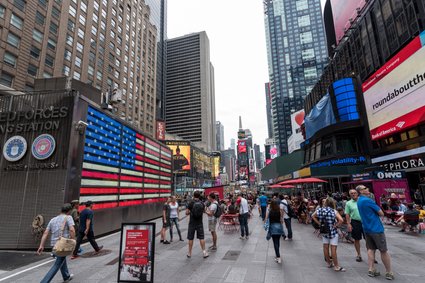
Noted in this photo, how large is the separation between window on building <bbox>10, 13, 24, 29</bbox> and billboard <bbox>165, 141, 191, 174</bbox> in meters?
46.1

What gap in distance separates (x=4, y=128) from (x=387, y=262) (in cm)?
1376

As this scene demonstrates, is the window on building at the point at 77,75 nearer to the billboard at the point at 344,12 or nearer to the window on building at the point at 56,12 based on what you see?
the window on building at the point at 56,12

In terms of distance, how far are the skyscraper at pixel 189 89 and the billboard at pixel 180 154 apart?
6868 cm

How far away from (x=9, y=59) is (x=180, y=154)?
49.2 m

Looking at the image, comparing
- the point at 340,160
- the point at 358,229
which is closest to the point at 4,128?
the point at 358,229

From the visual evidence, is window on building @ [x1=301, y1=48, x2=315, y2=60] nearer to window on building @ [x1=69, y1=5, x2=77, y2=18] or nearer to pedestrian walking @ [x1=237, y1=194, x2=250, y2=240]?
window on building @ [x1=69, y1=5, x2=77, y2=18]

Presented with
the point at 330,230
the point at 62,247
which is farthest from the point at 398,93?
the point at 62,247

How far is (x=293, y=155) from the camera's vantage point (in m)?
54.7

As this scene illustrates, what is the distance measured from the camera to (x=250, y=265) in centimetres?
619

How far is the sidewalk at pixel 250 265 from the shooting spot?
17.3 ft

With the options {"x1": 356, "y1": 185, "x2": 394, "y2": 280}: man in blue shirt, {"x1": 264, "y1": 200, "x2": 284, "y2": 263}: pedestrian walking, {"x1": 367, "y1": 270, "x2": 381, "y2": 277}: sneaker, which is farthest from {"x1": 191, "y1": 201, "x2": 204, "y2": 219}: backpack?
{"x1": 367, "y1": 270, "x2": 381, "y2": 277}: sneaker

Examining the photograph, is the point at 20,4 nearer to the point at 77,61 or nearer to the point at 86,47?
the point at 77,61

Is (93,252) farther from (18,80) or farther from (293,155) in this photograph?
(293,155)

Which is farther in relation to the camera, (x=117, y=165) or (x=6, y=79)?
(x=6, y=79)
